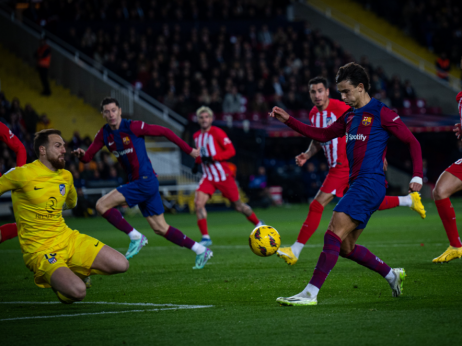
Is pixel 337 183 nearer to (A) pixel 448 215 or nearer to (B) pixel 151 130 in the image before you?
(A) pixel 448 215

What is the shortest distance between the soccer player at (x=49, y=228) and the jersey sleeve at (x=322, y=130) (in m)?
2.18

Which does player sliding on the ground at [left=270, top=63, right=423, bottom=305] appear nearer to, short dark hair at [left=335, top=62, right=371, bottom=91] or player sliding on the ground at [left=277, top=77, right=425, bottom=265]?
short dark hair at [left=335, top=62, right=371, bottom=91]

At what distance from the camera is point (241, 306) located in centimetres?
606

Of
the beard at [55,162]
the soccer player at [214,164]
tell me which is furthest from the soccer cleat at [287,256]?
the soccer player at [214,164]

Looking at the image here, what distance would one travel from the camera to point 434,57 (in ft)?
111

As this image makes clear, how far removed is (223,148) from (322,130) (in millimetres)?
6293

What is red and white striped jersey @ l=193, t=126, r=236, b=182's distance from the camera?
1255 cm

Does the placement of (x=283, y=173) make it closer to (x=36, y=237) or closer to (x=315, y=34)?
(x=315, y=34)

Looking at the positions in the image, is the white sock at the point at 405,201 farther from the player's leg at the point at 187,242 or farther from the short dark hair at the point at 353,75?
the short dark hair at the point at 353,75

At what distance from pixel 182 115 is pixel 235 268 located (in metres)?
16.5

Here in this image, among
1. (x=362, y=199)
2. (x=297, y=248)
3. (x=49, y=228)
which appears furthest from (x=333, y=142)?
(x=49, y=228)

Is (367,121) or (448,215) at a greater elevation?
(367,121)

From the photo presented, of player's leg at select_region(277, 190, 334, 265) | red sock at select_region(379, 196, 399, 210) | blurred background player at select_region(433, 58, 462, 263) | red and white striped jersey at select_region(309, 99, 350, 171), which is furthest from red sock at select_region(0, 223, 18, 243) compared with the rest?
blurred background player at select_region(433, 58, 462, 263)

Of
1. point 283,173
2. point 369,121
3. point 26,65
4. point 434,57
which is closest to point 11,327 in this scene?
point 369,121
